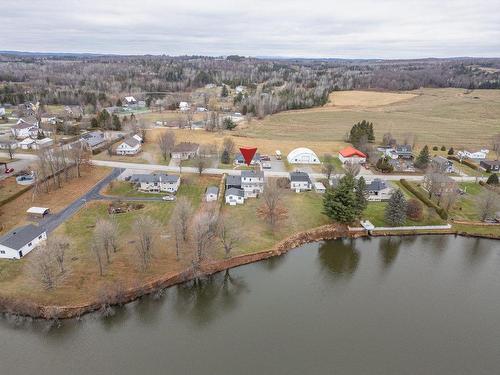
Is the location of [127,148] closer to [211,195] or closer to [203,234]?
[211,195]

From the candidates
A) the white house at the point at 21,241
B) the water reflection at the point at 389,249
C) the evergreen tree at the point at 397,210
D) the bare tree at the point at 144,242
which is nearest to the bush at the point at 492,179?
the evergreen tree at the point at 397,210

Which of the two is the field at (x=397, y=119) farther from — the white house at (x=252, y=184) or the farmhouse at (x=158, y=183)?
the farmhouse at (x=158, y=183)

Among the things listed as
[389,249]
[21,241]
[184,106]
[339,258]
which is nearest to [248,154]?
[339,258]

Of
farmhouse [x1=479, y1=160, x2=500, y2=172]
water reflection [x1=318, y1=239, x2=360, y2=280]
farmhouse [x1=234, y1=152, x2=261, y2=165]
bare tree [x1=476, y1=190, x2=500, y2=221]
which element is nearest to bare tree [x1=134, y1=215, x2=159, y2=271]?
water reflection [x1=318, y1=239, x2=360, y2=280]

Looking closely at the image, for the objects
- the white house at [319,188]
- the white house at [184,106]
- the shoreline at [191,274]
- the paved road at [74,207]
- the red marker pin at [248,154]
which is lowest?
the shoreline at [191,274]

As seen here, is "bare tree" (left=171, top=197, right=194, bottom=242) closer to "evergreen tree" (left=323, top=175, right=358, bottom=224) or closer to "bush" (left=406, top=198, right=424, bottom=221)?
"evergreen tree" (left=323, top=175, right=358, bottom=224)

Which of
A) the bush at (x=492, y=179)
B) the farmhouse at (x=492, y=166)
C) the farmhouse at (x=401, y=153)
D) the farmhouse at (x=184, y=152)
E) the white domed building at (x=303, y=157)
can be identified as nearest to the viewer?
the bush at (x=492, y=179)
